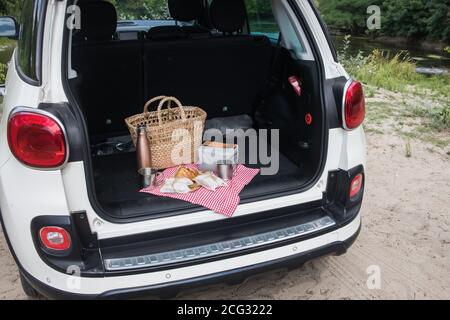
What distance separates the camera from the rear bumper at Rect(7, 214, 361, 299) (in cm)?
180

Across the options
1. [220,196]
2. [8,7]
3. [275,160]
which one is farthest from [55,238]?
[8,7]

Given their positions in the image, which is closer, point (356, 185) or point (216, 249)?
point (216, 249)

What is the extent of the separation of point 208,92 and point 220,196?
1374 mm

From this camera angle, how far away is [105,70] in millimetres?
3000

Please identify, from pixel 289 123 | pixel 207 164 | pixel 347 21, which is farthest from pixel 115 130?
pixel 347 21

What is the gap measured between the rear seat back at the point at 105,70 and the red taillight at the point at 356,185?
5.44ft

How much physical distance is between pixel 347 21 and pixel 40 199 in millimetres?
27178

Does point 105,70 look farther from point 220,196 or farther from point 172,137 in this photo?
point 220,196

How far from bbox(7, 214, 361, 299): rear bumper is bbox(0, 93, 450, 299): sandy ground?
0.44 feet

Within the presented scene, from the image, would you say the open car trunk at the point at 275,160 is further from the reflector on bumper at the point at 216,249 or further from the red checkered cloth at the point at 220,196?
the reflector on bumper at the point at 216,249

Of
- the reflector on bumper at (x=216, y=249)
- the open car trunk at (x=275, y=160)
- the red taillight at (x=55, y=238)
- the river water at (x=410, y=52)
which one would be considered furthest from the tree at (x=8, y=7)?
the reflector on bumper at (x=216, y=249)

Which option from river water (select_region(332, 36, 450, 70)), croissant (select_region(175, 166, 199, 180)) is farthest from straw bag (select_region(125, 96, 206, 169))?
river water (select_region(332, 36, 450, 70))

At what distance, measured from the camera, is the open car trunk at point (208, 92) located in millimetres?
2373

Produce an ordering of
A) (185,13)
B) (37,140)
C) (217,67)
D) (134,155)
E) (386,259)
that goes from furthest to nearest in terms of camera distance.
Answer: (185,13)
(217,67)
(134,155)
(386,259)
(37,140)
